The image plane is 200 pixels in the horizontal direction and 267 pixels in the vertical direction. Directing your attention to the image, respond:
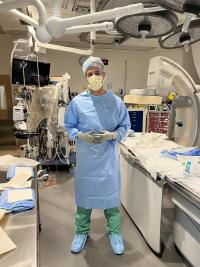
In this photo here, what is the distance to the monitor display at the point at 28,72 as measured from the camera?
9.99ft

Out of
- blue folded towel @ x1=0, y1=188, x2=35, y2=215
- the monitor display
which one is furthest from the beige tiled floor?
the monitor display

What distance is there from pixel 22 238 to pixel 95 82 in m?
1.32

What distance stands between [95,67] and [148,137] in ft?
3.56

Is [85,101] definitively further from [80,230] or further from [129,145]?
[80,230]

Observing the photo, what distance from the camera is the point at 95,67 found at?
80.8 inches

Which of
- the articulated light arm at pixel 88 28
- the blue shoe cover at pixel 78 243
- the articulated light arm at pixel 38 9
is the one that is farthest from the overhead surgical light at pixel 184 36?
the blue shoe cover at pixel 78 243

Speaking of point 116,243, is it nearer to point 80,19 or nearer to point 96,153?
point 96,153

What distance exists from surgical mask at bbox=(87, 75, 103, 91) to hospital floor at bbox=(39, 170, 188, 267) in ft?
4.65

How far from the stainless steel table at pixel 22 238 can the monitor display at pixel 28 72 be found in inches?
88.3

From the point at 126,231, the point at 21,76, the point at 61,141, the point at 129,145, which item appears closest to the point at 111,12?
the point at 129,145

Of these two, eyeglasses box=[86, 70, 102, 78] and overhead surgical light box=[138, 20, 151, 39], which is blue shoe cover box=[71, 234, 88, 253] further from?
overhead surgical light box=[138, 20, 151, 39]

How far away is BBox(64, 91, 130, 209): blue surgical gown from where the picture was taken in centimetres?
205

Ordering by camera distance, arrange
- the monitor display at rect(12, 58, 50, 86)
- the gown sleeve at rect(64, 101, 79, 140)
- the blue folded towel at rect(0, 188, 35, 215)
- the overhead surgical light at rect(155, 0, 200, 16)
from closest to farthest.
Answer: the overhead surgical light at rect(155, 0, 200, 16), the blue folded towel at rect(0, 188, 35, 215), the gown sleeve at rect(64, 101, 79, 140), the monitor display at rect(12, 58, 50, 86)

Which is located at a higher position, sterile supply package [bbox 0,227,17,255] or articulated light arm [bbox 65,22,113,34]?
articulated light arm [bbox 65,22,113,34]
